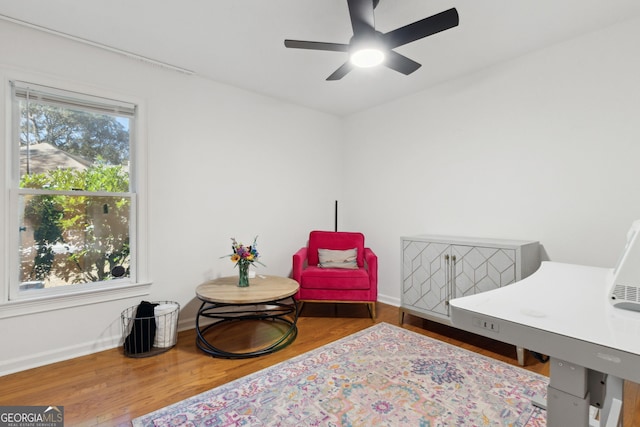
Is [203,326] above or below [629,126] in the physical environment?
below

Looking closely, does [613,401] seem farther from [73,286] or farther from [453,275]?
[73,286]

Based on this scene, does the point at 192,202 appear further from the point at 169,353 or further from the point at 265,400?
the point at 265,400

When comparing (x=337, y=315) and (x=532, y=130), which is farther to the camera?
(x=337, y=315)

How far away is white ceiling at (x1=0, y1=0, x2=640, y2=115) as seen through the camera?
204cm

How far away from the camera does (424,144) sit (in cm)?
351

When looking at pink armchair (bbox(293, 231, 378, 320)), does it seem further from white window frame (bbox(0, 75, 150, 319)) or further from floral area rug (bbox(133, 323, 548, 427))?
white window frame (bbox(0, 75, 150, 319))

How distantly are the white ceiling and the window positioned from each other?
0.56 m

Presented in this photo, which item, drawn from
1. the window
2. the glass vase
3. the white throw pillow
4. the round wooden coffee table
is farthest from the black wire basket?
the white throw pillow

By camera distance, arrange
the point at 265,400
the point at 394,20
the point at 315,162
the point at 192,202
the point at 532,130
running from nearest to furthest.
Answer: the point at 265,400, the point at 394,20, the point at 532,130, the point at 192,202, the point at 315,162

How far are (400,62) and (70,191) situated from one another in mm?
2747

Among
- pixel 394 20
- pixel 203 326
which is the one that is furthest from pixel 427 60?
pixel 203 326

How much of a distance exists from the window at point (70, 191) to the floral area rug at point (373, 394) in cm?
150

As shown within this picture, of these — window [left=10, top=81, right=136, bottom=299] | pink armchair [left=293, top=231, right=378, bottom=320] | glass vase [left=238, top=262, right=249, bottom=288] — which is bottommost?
pink armchair [left=293, top=231, right=378, bottom=320]

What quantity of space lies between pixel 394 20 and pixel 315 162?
2164 mm
